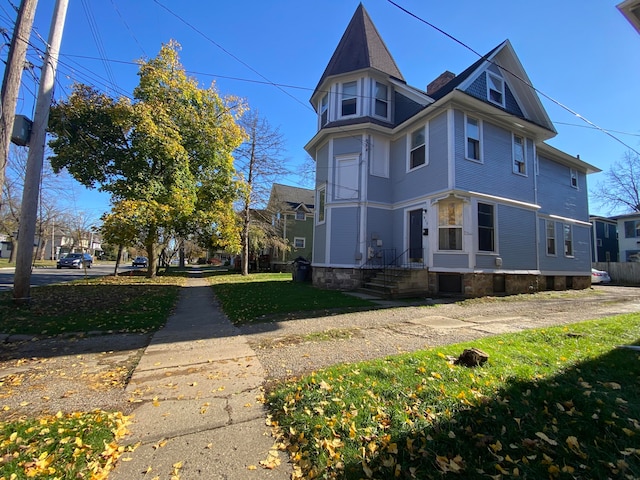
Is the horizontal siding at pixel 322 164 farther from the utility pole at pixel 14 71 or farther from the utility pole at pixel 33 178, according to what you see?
the utility pole at pixel 14 71

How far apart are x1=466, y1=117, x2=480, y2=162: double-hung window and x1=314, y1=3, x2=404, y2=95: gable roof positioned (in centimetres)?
474

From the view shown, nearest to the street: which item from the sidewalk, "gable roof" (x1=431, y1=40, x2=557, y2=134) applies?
the sidewalk

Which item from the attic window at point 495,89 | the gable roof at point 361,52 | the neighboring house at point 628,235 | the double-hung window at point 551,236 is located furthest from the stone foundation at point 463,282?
the neighboring house at point 628,235

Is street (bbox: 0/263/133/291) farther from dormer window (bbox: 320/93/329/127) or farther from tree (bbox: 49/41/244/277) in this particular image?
dormer window (bbox: 320/93/329/127)

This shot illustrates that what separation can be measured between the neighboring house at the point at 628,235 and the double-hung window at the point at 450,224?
32.7m

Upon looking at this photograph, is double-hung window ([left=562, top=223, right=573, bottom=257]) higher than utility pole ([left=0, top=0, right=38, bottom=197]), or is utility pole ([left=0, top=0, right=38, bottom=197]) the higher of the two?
utility pole ([left=0, top=0, right=38, bottom=197])

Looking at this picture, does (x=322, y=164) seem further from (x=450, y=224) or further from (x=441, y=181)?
(x=450, y=224)

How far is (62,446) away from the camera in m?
2.39

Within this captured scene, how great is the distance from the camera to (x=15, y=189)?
108ft

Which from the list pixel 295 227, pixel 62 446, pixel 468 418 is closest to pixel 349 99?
pixel 468 418

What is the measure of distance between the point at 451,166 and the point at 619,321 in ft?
20.7

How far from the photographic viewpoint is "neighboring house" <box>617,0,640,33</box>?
177 inches

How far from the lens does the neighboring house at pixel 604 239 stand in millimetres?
29944

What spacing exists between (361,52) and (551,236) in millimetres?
12552
